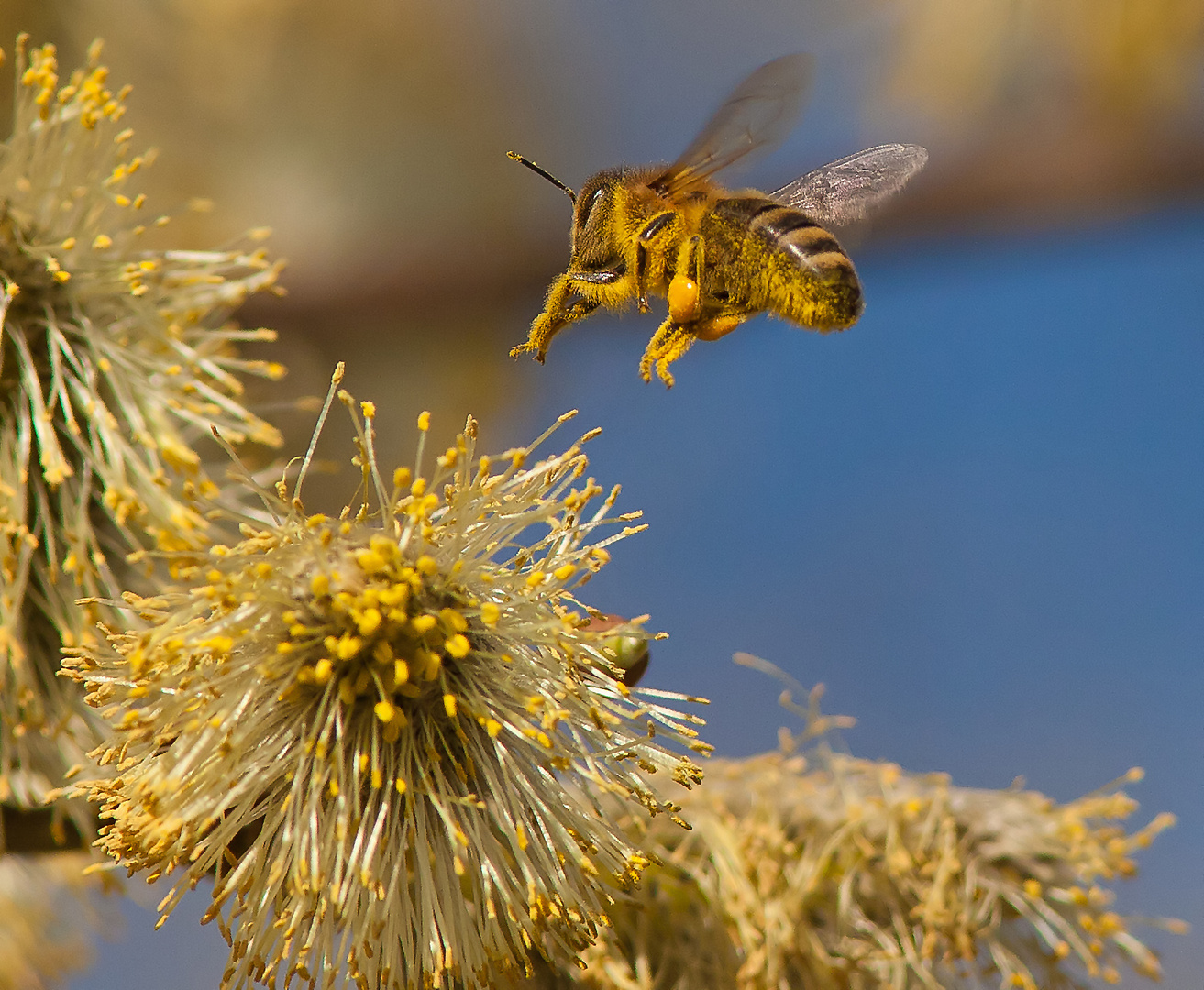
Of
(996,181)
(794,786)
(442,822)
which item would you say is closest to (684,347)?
(442,822)

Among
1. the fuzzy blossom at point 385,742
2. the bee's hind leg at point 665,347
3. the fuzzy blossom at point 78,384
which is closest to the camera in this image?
the fuzzy blossom at point 385,742

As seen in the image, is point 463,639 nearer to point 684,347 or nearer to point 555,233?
point 684,347

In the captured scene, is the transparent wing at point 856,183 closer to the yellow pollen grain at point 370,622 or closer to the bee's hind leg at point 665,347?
the bee's hind leg at point 665,347

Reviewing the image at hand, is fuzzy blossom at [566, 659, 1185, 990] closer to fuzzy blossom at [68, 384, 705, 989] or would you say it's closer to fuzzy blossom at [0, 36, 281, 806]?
fuzzy blossom at [68, 384, 705, 989]

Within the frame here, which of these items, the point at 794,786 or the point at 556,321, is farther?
the point at 794,786

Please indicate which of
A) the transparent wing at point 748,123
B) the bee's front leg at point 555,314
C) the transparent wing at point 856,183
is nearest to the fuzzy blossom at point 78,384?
the bee's front leg at point 555,314

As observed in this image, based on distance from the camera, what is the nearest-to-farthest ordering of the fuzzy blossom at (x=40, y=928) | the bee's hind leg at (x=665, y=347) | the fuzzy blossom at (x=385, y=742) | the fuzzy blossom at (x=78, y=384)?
the fuzzy blossom at (x=385, y=742) < the bee's hind leg at (x=665, y=347) < the fuzzy blossom at (x=78, y=384) < the fuzzy blossom at (x=40, y=928)

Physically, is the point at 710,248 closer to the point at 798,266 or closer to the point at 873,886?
the point at 798,266

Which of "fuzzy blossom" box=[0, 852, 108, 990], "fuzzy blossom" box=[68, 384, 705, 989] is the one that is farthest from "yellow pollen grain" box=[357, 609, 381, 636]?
"fuzzy blossom" box=[0, 852, 108, 990]
